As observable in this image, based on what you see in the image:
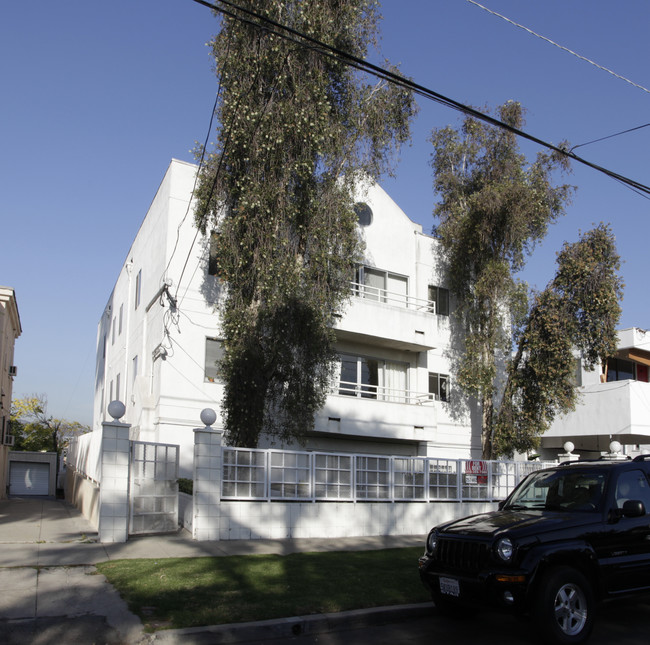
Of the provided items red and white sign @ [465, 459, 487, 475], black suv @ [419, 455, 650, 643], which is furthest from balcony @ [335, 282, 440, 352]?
black suv @ [419, 455, 650, 643]

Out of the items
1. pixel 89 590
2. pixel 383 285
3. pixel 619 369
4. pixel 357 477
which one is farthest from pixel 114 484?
pixel 619 369

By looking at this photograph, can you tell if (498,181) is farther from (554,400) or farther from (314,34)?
(314,34)

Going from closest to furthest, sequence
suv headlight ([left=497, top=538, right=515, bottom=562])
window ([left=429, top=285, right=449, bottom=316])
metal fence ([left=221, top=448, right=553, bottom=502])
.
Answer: suv headlight ([left=497, top=538, right=515, bottom=562]) < metal fence ([left=221, top=448, right=553, bottom=502]) < window ([left=429, top=285, right=449, bottom=316])

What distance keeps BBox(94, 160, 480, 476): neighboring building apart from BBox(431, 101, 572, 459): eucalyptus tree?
3.58 feet

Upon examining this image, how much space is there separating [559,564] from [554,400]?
16.2 m

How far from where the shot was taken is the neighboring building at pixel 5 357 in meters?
25.4

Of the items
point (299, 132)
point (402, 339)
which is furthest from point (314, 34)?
Answer: point (402, 339)

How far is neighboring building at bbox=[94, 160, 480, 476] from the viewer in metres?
18.8

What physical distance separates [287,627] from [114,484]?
566 centimetres

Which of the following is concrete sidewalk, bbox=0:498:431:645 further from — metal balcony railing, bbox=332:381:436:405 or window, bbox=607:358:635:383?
window, bbox=607:358:635:383

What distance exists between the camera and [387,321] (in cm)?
2169

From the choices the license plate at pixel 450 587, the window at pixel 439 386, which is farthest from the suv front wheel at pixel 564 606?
the window at pixel 439 386

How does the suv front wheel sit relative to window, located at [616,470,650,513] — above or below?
below

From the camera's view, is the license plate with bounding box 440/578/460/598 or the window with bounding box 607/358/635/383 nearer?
the license plate with bounding box 440/578/460/598
